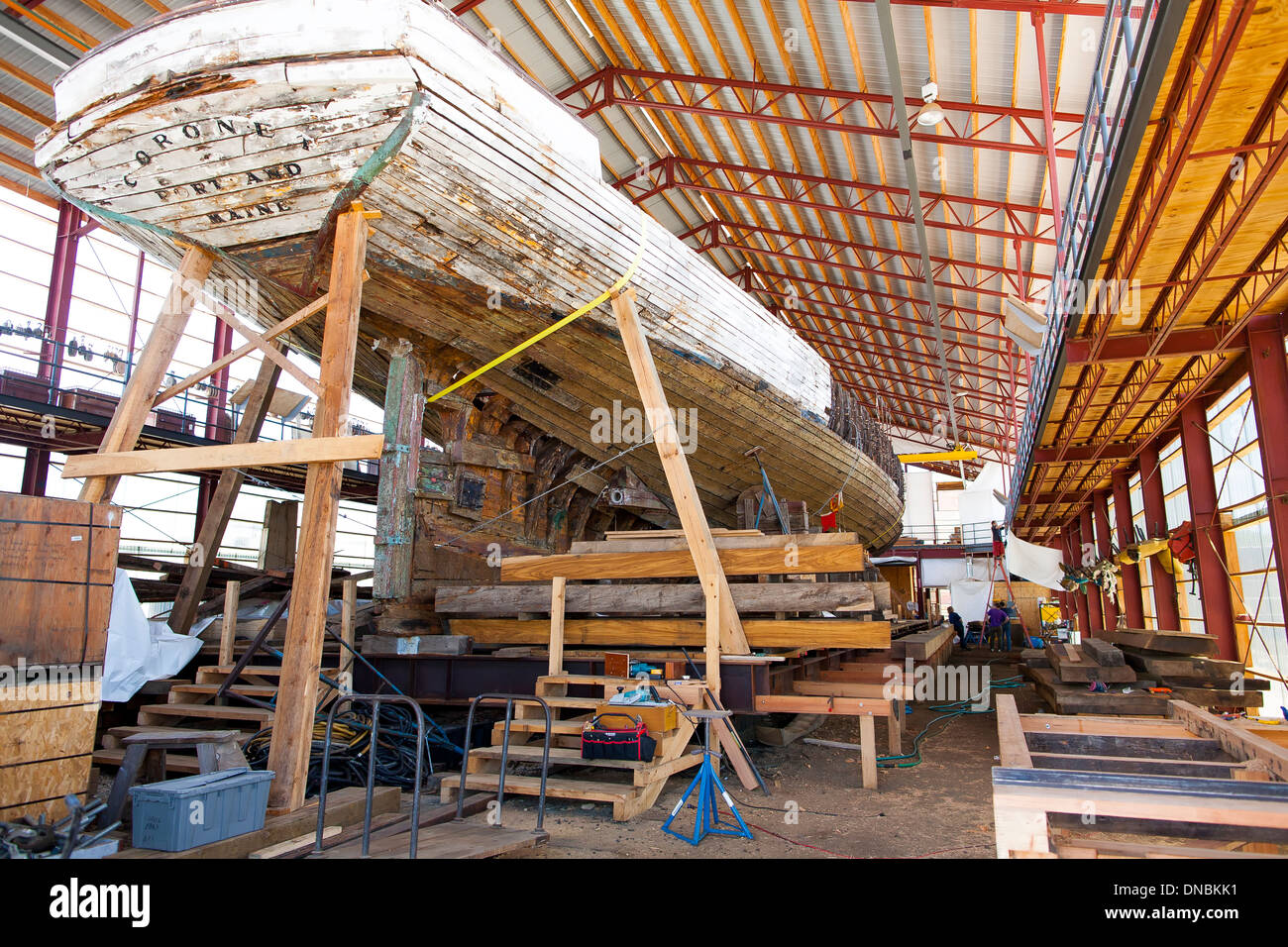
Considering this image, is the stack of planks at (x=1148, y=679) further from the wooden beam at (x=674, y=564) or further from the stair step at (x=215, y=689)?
the stair step at (x=215, y=689)

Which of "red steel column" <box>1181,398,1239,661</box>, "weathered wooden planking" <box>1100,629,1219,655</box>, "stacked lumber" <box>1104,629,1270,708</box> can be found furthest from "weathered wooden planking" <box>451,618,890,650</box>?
"red steel column" <box>1181,398,1239,661</box>

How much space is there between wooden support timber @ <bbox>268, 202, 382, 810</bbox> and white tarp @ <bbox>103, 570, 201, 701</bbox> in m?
2.20

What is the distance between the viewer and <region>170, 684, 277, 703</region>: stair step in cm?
512

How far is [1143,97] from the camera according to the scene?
3.99m

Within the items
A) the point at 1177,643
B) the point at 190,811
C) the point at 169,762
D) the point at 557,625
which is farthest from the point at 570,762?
the point at 1177,643

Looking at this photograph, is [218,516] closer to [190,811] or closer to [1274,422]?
[190,811]

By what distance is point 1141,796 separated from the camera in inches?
73.0

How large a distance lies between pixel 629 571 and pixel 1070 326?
4.56 metres

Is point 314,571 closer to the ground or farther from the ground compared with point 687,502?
closer to the ground

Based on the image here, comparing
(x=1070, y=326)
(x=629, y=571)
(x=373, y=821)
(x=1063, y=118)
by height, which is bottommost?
(x=373, y=821)

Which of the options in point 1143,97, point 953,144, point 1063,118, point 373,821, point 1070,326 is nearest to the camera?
point 373,821

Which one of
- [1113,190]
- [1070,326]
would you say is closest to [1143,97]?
[1113,190]

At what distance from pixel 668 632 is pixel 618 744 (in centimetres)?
120
